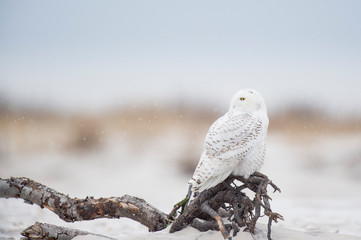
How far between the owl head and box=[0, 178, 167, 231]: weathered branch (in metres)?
0.60

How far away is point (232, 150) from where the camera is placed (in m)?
1.42

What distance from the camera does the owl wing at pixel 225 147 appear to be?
4.67 ft

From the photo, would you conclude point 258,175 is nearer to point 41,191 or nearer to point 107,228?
point 41,191

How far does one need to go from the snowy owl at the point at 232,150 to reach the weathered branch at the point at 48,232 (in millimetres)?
587

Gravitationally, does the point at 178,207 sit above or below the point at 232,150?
below

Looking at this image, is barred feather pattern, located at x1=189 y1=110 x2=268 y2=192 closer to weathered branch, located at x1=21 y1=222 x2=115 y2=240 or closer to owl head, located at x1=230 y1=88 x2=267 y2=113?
owl head, located at x1=230 y1=88 x2=267 y2=113

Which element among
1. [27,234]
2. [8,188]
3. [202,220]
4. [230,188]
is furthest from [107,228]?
[230,188]

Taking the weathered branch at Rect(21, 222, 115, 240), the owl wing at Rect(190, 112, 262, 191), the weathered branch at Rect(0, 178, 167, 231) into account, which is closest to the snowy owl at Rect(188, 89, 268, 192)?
the owl wing at Rect(190, 112, 262, 191)

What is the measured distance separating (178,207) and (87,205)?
1.44ft

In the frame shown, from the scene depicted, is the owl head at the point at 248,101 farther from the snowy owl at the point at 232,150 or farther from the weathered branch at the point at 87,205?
the weathered branch at the point at 87,205

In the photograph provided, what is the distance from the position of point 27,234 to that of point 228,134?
0.89m

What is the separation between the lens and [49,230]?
1.74 metres

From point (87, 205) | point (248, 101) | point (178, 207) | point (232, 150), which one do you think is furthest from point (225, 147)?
point (87, 205)

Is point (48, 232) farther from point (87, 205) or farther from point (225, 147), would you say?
point (225, 147)
